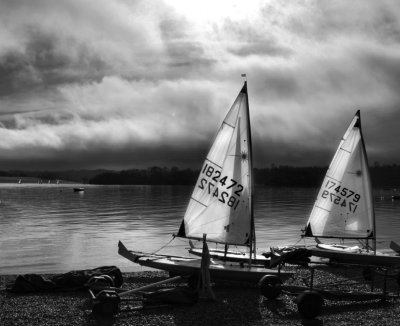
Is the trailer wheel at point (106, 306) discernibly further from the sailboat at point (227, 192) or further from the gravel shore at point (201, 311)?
the sailboat at point (227, 192)

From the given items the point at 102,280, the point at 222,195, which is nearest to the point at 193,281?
the point at 102,280

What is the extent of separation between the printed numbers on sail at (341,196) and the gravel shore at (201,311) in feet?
28.8

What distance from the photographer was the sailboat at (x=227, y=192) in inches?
871

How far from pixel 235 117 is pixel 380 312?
35.7 ft

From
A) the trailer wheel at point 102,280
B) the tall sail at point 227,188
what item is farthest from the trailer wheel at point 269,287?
the trailer wheel at point 102,280

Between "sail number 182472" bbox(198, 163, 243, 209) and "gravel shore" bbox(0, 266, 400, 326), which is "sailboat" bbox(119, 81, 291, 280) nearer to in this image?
"sail number 182472" bbox(198, 163, 243, 209)

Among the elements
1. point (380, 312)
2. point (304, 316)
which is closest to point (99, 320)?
point (304, 316)

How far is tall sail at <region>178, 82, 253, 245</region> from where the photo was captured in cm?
2214

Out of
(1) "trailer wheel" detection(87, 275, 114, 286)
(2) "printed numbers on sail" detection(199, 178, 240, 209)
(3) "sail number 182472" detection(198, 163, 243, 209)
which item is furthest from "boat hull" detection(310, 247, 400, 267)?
(1) "trailer wheel" detection(87, 275, 114, 286)

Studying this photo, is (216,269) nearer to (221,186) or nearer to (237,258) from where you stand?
(237,258)

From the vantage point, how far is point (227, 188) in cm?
2219

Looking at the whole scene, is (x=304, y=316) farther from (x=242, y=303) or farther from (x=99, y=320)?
(x=99, y=320)

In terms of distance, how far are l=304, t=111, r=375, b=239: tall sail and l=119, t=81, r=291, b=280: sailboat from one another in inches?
342

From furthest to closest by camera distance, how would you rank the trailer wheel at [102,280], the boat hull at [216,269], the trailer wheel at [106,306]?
the boat hull at [216,269]
the trailer wheel at [102,280]
the trailer wheel at [106,306]
